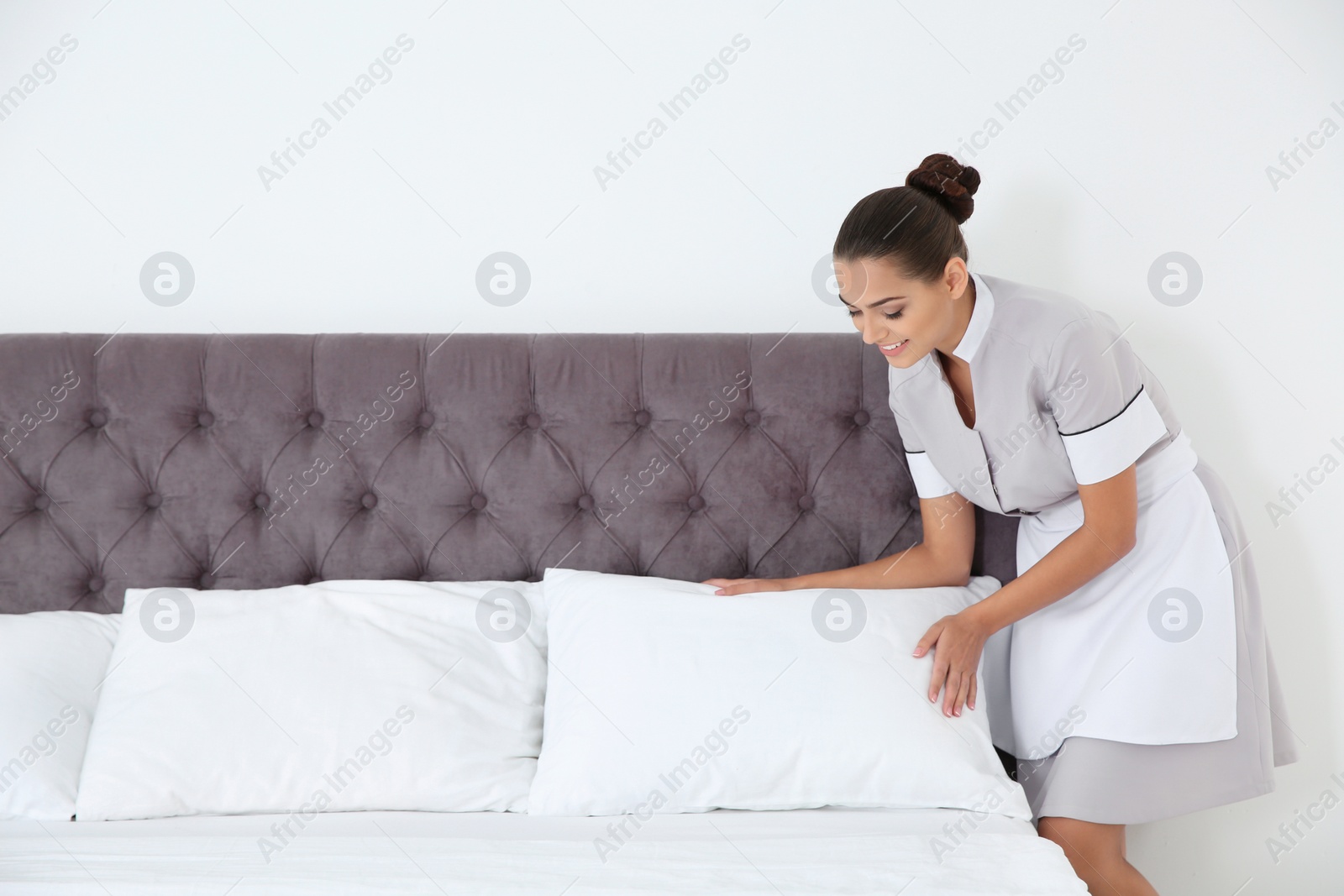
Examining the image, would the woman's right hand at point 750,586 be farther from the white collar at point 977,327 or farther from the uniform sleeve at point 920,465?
the white collar at point 977,327

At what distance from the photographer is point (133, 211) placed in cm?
163

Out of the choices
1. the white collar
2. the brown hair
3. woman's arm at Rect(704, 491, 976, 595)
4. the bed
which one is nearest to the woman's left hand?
woman's arm at Rect(704, 491, 976, 595)

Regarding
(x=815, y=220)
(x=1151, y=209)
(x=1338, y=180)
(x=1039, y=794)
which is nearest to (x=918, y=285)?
(x=815, y=220)

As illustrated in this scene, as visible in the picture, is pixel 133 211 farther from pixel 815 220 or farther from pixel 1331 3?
pixel 1331 3

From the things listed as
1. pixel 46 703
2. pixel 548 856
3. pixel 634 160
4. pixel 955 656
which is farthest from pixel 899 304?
pixel 46 703

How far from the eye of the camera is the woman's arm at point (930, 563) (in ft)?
4.83

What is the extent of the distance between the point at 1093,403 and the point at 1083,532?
0.19 meters

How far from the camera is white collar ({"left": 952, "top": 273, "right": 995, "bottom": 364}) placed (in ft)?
4.39

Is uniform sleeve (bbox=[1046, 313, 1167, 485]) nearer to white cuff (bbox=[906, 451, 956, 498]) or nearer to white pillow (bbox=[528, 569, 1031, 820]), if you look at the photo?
white cuff (bbox=[906, 451, 956, 498])

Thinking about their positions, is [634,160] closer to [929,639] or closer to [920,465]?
[920,465]

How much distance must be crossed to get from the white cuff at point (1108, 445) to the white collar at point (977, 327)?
184 mm

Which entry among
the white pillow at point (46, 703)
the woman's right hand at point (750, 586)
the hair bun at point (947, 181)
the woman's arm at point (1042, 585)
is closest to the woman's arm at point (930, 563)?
the woman's right hand at point (750, 586)

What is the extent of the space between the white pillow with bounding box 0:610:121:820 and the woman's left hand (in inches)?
51.4

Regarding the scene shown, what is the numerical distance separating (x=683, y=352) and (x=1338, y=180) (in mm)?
1294
